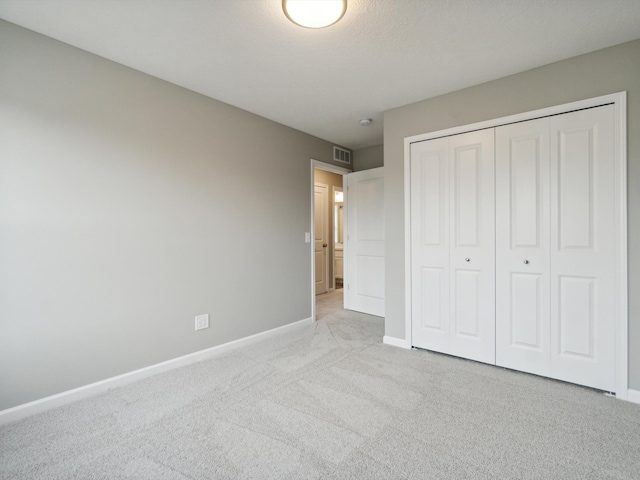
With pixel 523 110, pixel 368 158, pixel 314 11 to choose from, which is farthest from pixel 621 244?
pixel 368 158

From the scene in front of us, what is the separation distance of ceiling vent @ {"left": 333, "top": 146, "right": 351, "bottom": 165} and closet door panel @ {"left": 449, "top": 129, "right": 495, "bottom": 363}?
1935mm

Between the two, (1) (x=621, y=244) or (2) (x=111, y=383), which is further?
(2) (x=111, y=383)

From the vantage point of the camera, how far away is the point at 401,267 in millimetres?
3168

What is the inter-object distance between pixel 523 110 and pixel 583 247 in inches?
45.4

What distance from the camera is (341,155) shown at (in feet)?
15.1

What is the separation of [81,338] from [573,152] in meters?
3.79

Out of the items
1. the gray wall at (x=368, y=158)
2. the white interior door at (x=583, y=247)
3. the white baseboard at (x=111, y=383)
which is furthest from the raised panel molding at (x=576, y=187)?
the white baseboard at (x=111, y=383)

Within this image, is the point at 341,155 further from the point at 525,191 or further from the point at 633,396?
the point at 633,396

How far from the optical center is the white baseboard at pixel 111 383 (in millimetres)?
1941

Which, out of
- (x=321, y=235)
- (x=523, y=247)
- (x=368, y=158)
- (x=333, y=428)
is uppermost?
(x=368, y=158)

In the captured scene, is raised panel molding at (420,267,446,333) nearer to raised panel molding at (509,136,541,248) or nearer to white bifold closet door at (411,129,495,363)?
white bifold closet door at (411,129,495,363)

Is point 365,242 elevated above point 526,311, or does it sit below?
above

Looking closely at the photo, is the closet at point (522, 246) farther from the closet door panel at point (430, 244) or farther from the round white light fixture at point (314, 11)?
the round white light fixture at point (314, 11)

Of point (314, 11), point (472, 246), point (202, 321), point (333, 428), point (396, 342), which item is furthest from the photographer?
point (396, 342)
